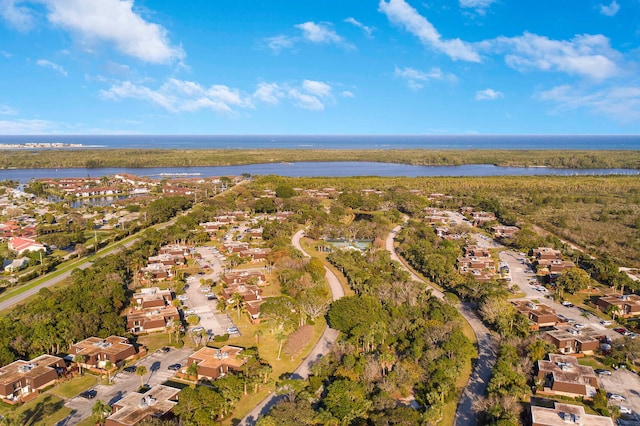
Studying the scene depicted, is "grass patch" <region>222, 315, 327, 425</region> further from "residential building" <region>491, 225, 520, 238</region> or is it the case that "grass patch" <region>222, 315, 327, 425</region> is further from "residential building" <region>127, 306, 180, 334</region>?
"residential building" <region>491, 225, 520, 238</region>

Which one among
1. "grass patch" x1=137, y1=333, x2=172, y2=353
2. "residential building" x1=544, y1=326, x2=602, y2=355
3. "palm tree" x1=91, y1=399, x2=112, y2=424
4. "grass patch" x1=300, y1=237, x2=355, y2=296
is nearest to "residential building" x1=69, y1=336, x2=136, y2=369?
"grass patch" x1=137, y1=333, x2=172, y2=353

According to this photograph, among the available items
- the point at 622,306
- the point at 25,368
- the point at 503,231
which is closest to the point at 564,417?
the point at 622,306

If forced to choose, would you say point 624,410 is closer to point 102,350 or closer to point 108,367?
point 108,367

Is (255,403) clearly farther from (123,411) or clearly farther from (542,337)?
(542,337)

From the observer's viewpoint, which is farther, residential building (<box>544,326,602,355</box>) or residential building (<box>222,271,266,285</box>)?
residential building (<box>222,271,266,285</box>)

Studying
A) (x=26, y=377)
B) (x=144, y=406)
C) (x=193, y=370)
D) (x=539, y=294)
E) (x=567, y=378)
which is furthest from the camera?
(x=539, y=294)

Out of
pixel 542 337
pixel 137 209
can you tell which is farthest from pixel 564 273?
pixel 137 209

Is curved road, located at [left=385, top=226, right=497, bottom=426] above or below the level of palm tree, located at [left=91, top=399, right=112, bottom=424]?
below
